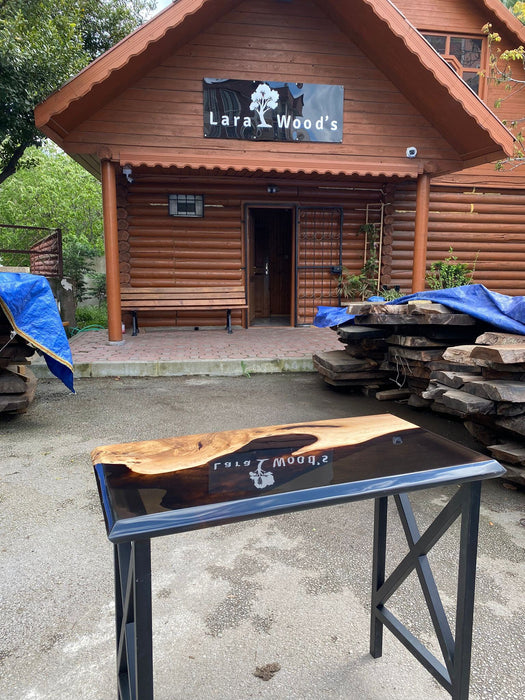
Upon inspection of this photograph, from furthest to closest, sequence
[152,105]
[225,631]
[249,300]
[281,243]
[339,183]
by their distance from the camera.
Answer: [281,243] → [249,300] → [339,183] → [152,105] → [225,631]

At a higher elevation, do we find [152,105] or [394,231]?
[152,105]

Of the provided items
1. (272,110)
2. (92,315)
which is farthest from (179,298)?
(92,315)

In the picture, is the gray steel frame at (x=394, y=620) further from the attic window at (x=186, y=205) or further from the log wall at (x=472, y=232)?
the log wall at (x=472, y=232)

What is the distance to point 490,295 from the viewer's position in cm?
423

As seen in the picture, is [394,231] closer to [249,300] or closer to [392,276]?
[392,276]

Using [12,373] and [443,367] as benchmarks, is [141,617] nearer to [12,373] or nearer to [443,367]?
[443,367]

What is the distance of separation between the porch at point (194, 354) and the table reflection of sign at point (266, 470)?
558cm

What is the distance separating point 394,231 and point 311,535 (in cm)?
945

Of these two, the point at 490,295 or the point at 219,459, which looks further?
the point at 490,295

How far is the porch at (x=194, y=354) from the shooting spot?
699 cm

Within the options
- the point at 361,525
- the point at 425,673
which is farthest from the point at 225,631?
the point at 361,525

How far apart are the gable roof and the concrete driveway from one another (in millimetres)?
6091

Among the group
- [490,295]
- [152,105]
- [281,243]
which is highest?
[152,105]

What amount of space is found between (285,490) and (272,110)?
8.73m
